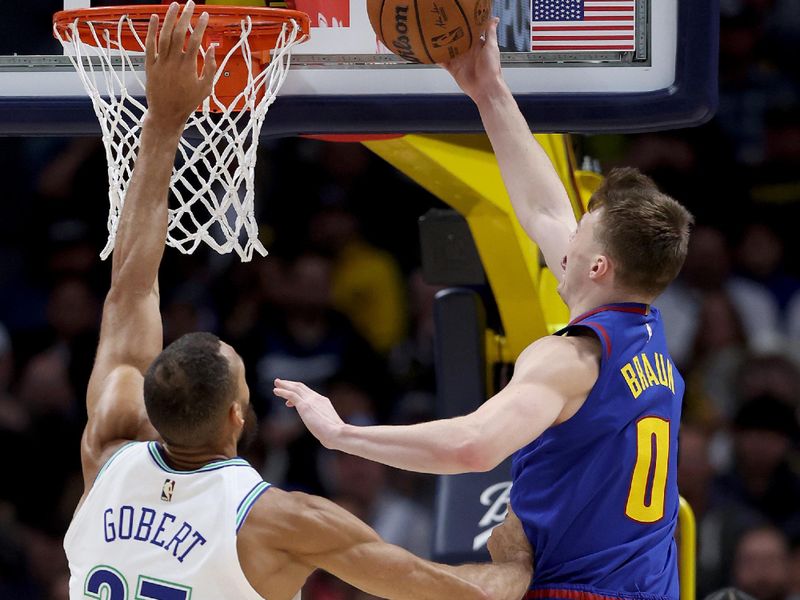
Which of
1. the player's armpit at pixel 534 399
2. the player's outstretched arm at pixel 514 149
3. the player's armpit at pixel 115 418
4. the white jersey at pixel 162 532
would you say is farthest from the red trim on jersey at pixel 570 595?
the player's armpit at pixel 115 418

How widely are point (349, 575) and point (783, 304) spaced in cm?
406

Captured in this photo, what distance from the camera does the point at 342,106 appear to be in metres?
3.20

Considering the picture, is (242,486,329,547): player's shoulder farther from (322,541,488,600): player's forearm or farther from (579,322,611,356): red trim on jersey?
(579,322,611,356): red trim on jersey

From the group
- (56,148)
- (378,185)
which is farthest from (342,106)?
(56,148)

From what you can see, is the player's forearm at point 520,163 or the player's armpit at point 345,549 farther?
the player's forearm at point 520,163

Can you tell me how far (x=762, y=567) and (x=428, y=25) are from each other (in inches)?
134

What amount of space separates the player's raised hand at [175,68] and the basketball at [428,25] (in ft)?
1.43

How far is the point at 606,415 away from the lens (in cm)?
244

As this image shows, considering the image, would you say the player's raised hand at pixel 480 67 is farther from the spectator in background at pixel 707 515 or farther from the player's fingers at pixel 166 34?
the spectator in background at pixel 707 515

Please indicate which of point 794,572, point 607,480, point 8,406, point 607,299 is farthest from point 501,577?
point 8,406

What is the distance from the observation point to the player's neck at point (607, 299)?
2.56 meters

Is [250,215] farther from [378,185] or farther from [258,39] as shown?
[378,185]

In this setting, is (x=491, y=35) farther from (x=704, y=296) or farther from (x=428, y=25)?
(x=704, y=296)

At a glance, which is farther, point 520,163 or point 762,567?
point 762,567
